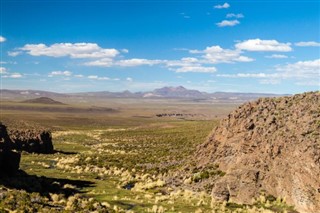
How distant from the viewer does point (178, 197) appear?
45938mm

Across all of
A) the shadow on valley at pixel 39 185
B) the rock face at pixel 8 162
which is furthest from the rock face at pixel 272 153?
the rock face at pixel 8 162

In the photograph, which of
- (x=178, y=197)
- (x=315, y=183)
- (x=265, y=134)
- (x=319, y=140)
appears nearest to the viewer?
(x=315, y=183)

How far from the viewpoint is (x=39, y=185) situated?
151ft

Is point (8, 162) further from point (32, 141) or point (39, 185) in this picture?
point (32, 141)

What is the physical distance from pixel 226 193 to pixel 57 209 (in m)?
18.9

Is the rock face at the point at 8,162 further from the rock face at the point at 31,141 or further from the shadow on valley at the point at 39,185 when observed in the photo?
the rock face at the point at 31,141

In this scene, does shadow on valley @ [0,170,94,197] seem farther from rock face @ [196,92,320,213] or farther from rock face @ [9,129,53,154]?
rock face @ [9,129,53,154]

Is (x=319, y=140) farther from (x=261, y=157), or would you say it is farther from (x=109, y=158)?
(x=109, y=158)

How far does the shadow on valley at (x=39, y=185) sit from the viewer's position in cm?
4369

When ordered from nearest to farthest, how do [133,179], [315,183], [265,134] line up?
[315,183]
[265,134]
[133,179]

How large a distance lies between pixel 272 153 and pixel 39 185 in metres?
27.2

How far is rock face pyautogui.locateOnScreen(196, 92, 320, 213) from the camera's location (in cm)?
4025

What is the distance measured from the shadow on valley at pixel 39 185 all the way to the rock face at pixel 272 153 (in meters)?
17.0

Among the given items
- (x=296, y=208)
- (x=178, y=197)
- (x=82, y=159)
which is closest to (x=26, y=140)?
(x=82, y=159)
